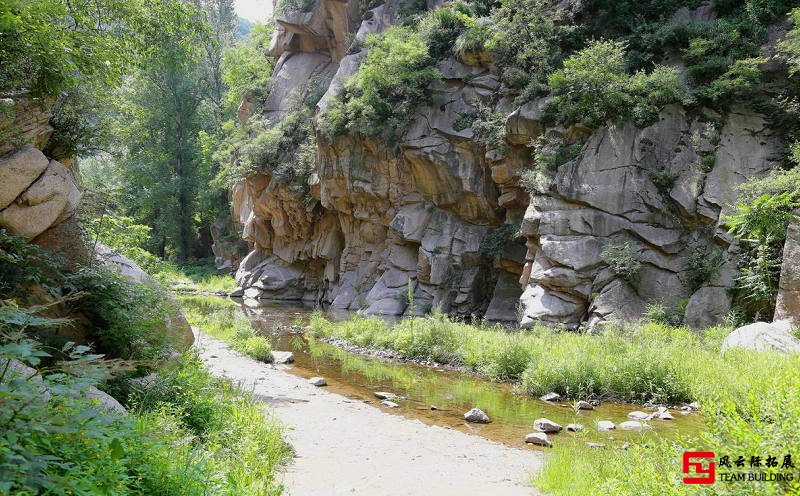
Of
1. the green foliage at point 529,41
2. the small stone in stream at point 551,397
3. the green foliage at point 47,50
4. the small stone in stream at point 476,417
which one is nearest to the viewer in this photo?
the green foliage at point 47,50

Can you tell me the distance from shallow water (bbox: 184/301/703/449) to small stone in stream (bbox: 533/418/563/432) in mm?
139

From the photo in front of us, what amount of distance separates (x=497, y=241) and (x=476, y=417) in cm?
1450

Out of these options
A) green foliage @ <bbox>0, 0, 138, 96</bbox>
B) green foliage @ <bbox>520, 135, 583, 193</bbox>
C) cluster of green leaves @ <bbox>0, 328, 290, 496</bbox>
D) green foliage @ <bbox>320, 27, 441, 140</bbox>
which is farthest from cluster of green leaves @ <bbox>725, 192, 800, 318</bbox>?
green foliage @ <bbox>320, 27, 441, 140</bbox>

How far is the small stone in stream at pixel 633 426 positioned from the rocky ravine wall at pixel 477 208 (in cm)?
768

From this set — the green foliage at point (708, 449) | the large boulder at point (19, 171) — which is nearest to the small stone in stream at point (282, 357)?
the large boulder at point (19, 171)

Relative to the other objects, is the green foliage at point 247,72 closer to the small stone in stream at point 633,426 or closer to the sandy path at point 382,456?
the sandy path at point 382,456

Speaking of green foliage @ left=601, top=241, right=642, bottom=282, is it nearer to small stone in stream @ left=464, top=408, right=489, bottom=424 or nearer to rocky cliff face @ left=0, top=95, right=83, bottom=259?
small stone in stream @ left=464, top=408, right=489, bottom=424

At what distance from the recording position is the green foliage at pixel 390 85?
25.5m

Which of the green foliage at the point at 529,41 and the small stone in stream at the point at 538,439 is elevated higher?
the green foliage at the point at 529,41

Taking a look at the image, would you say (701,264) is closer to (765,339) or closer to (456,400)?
(765,339)

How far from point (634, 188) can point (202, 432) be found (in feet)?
53.4

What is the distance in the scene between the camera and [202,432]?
19.9 ft

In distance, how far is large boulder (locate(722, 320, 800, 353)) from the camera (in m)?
10.5

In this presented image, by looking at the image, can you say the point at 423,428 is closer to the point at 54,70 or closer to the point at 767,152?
the point at 54,70
